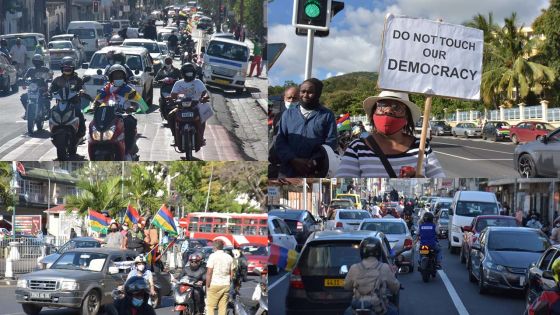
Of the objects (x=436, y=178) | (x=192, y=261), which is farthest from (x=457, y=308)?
(x=192, y=261)

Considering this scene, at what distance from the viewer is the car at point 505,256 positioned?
12195 mm

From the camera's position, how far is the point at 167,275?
15.9 m

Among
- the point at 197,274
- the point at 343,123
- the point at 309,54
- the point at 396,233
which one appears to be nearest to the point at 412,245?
the point at 396,233

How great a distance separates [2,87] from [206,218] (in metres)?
4.25

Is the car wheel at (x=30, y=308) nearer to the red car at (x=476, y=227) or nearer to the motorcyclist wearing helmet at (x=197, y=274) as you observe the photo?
the motorcyclist wearing helmet at (x=197, y=274)

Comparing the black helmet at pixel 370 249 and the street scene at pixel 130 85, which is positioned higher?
the street scene at pixel 130 85

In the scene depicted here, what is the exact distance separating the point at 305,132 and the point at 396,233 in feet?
7.48

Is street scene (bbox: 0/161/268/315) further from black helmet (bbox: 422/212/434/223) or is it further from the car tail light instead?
black helmet (bbox: 422/212/434/223)

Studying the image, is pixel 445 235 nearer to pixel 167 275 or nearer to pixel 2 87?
pixel 167 275

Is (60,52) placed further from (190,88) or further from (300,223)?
(300,223)

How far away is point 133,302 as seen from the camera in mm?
10656

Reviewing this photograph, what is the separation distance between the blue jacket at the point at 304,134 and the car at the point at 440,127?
3.68 feet

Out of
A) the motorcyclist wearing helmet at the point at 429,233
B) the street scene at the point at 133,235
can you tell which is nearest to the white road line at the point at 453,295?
the motorcyclist wearing helmet at the point at 429,233

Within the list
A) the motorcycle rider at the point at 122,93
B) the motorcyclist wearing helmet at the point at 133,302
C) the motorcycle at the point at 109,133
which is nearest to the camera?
the motorcyclist wearing helmet at the point at 133,302
